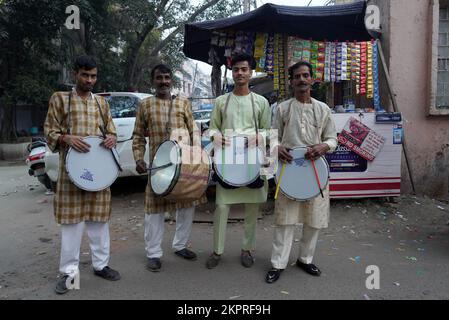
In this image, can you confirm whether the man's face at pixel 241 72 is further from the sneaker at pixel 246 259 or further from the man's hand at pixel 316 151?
the sneaker at pixel 246 259

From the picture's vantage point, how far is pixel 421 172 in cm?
573

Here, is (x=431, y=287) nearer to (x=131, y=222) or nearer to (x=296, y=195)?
(x=296, y=195)

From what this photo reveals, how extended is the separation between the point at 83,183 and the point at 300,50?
4002 mm

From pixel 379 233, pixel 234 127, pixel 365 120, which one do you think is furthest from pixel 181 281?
pixel 365 120

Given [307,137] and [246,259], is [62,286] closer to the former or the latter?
[246,259]

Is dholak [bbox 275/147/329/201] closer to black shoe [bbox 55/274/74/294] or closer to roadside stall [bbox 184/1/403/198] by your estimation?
black shoe [bbox 55/274/74/294]

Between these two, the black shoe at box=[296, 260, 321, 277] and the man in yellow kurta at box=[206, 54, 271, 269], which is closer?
the black shoe at box=[296, 260, 321, 277]

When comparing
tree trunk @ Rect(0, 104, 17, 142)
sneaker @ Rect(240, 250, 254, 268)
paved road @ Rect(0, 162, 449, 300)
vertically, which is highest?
tree trunk @ Rect(0, 104, 17, 142)

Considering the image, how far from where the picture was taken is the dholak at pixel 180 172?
2.95m

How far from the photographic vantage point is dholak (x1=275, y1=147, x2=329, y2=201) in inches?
121

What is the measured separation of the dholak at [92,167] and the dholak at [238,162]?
87 cm

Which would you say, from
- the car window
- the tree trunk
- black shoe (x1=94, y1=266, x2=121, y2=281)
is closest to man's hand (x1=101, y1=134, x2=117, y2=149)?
black shoe (x1=94, y1=266, x2=121, y2=281)

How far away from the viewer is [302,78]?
3098 millimetres

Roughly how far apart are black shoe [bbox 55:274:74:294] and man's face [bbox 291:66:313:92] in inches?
94.9
